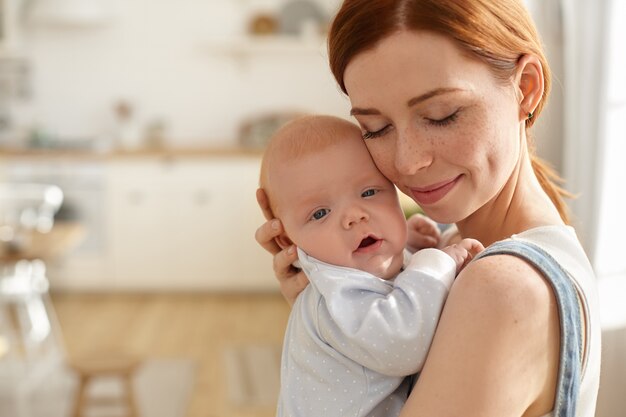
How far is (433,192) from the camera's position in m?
1.15

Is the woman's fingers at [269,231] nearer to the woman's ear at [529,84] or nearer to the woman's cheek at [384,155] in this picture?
the woman's cheek at [384,155]

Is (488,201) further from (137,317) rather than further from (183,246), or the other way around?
(183,246)

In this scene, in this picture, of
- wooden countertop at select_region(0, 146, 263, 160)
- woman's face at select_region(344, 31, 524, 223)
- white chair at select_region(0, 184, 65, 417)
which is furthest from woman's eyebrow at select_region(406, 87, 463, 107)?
wooden countertop at select_region(0, 146, 263, 160)

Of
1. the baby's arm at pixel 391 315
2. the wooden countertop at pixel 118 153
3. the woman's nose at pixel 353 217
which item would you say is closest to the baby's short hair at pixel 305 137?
the woman's nose at pixel 353 217

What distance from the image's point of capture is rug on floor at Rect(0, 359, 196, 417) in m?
4.54

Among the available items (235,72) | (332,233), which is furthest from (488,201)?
(235,72)

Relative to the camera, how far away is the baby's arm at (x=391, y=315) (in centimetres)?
103

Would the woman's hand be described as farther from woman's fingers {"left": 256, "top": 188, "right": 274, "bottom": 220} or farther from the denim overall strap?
the denim overall strap

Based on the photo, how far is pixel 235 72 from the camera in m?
7.41

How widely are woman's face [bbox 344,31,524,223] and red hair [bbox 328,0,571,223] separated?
0.04 ft

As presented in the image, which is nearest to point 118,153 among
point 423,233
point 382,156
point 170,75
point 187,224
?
point 187,224

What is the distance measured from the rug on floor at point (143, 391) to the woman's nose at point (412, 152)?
11.6ft

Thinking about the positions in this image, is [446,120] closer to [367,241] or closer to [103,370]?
[367,241]

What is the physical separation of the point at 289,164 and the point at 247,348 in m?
4.28
